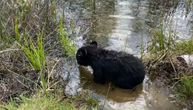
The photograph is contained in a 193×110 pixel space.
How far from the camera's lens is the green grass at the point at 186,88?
6.00 meters

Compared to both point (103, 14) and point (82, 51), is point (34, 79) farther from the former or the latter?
point (103, 14)

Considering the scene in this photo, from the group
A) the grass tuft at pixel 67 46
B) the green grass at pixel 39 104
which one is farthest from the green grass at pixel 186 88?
the grass tuft at pixel 67 46

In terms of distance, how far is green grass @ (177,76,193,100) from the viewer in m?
6.00

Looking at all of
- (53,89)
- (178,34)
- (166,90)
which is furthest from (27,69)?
(178,34)

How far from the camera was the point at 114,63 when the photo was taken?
20.8 feet

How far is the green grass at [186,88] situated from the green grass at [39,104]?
67.4 inches

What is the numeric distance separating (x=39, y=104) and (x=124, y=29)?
3865mm

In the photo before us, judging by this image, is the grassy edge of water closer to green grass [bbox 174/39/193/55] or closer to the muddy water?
green grass [bbox 174/39/193/55]

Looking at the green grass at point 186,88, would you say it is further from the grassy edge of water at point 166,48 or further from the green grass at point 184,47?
the green grass at point 184,47

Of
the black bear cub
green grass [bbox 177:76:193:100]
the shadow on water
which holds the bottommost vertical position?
the shadow on water

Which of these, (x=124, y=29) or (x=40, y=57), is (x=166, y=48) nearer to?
(x=124, y=29)

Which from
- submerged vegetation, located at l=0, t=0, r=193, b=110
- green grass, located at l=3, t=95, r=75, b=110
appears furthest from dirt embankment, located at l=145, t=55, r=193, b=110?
green grass, located at l=3, t=95, r=75, b=110

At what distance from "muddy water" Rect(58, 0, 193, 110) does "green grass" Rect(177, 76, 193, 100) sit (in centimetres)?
21

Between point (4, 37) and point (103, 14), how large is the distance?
3.14 m
